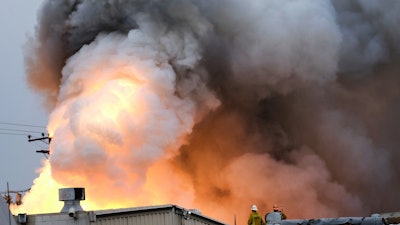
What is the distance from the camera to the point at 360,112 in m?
41.5

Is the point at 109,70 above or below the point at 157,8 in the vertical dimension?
below

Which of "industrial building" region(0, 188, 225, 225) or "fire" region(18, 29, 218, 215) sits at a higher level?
"fire" region(18, 29, 218, 215)

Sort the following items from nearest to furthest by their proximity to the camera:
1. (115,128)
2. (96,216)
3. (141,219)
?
1. (96,216)
2. (141,219)
3. (115,128)

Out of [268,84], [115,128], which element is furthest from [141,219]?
[268,84]

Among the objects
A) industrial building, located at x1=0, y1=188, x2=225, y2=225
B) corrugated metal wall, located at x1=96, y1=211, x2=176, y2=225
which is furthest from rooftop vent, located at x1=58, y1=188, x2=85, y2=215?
corrugated metal wall, located at x1=96, y1=211, x2=176, y2=225

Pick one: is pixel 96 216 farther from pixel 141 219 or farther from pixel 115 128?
pixel 115 128

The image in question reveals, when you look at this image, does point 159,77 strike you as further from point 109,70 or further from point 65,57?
point 65,57

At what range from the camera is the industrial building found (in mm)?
25141

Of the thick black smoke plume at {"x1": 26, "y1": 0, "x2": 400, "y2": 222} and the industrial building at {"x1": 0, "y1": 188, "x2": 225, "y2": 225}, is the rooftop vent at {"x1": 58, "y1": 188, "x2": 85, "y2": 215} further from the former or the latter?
the thick black smoke plume at {"x1": 26, "y1": 0, "x2": 400, "y2": 222}

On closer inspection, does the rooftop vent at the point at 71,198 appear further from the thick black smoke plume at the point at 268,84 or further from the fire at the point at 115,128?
the thick black smoke plume at the point at 268,84

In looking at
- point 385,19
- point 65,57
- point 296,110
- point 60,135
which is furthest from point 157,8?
point 385,19

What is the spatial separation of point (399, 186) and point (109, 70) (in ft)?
58.7

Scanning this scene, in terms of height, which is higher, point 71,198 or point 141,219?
point 71,198

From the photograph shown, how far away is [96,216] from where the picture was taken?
2581 centimetres
